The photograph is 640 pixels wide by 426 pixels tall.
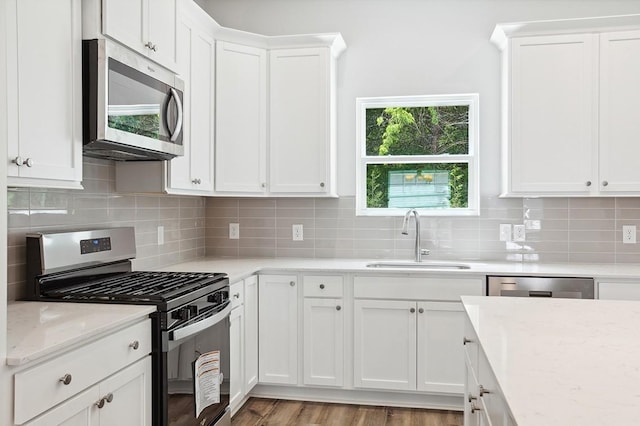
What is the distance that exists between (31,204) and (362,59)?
8.26ft

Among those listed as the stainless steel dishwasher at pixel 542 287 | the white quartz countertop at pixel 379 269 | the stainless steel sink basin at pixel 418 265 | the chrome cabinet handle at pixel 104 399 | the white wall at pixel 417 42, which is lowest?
the chrome cabinet handle at pixel 104 399

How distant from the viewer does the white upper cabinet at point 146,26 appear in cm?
217

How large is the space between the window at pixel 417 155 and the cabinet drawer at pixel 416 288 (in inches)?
28.8

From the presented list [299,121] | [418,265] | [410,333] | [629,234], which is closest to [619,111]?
[629,234]

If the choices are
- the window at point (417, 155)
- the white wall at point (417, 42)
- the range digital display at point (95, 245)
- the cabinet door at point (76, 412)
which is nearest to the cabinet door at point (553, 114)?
the white wall at point (417, 42)

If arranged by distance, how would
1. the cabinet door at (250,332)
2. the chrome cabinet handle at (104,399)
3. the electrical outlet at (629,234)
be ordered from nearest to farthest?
the chrome cabinet handle at (104,399) → the cabinet door at (250,332) → the electrical outlet at (629,234)

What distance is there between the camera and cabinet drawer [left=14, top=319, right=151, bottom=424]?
142cm

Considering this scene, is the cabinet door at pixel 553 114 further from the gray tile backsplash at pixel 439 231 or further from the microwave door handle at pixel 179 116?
the microwave door handle at pixel 179 116

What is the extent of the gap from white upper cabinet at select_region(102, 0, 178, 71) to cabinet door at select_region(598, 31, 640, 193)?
2.60 m

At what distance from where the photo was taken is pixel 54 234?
222 cm

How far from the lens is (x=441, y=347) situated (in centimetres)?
320

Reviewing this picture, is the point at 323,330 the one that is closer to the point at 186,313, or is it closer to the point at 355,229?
the point at 355,229

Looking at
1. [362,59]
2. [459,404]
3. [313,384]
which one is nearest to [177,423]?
[313,384]

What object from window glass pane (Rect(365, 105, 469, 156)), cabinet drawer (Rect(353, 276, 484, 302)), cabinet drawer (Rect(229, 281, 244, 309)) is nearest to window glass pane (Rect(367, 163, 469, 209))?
window glass pane (Rect(365, 105, 469, 156))
